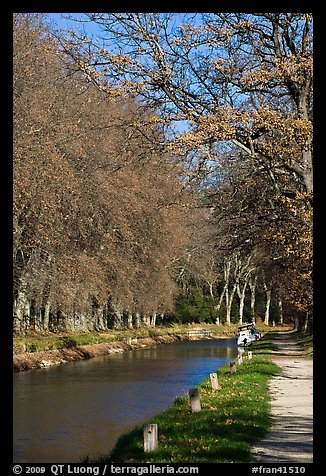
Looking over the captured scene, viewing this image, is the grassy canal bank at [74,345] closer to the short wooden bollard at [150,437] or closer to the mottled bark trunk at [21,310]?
the mottled bark trunk at [21,310]

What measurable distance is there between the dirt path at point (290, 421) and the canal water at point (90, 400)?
3726 mm

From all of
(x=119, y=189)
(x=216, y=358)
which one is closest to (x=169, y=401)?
(x=216, y=358)

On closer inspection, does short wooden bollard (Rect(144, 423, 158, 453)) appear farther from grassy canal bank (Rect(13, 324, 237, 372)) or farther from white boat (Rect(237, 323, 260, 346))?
white boat (Rect(237, 323, 260, 346))

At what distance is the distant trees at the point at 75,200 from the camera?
3441 centimetres

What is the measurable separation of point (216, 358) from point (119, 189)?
12.0 meters

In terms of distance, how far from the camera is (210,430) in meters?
15.0

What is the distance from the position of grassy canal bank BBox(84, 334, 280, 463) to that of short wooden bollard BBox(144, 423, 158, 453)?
101mm

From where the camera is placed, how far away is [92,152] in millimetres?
44188

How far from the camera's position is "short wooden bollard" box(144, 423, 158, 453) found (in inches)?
506

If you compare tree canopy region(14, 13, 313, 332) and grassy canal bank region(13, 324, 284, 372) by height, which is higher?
tree canopy region(14, 13, 313, 332)

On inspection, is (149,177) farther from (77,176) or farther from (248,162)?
(248,162)

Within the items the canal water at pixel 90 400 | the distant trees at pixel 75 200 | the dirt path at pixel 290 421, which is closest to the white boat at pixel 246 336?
the distant trees at pixel 75 200

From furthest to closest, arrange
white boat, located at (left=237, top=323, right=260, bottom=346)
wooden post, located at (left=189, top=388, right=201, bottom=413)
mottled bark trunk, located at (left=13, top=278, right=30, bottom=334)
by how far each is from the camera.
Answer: white boat, located at (left=237, top=323, right=260, bottom=346) → mottled bark trunk, located at (left=13, top=278, right=30, bottom=334) → wooden post, located at (left=189, top=388, right=201, bottom=413)

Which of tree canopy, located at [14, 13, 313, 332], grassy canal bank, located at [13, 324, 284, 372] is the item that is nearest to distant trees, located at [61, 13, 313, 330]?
tree canopy, located at [14, 13, 313, 332]
